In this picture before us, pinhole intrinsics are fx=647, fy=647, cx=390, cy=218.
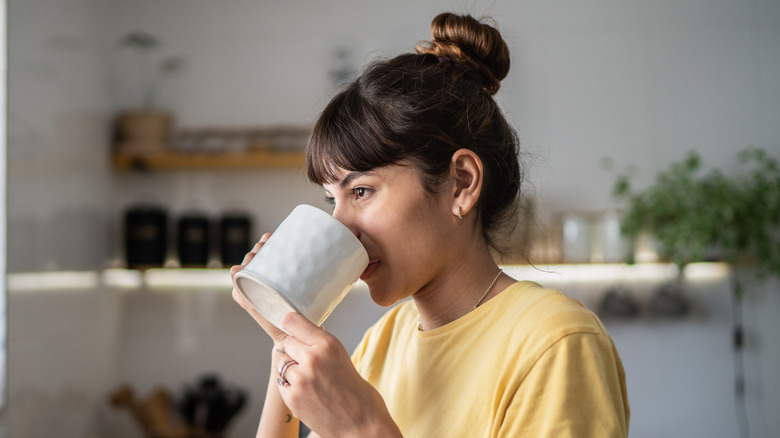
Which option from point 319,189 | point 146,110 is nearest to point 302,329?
point 319,189

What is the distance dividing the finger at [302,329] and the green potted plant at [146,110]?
3.10 metres

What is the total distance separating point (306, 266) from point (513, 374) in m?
0.25

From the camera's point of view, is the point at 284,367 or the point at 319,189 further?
the point at 319,189

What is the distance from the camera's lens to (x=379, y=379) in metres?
0.95

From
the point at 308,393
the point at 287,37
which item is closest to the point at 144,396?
the point at 287,37

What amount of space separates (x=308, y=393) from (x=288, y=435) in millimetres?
290

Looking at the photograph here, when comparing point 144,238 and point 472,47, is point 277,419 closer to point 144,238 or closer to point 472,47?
point 472,47

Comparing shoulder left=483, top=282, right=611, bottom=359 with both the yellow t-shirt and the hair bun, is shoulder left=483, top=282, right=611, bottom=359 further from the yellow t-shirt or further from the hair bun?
the hair bun

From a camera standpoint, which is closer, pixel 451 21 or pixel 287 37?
pixel 451 21

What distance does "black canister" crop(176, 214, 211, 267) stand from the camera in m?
3.42

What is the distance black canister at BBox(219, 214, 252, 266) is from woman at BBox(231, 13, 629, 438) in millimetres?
2516

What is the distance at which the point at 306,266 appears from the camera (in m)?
0.72

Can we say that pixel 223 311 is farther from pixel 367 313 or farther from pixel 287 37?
pixel 287 37

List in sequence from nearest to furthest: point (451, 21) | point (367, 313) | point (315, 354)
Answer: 1. point (315, 354)
2. point (451, 21)
3. point (367, 313)
